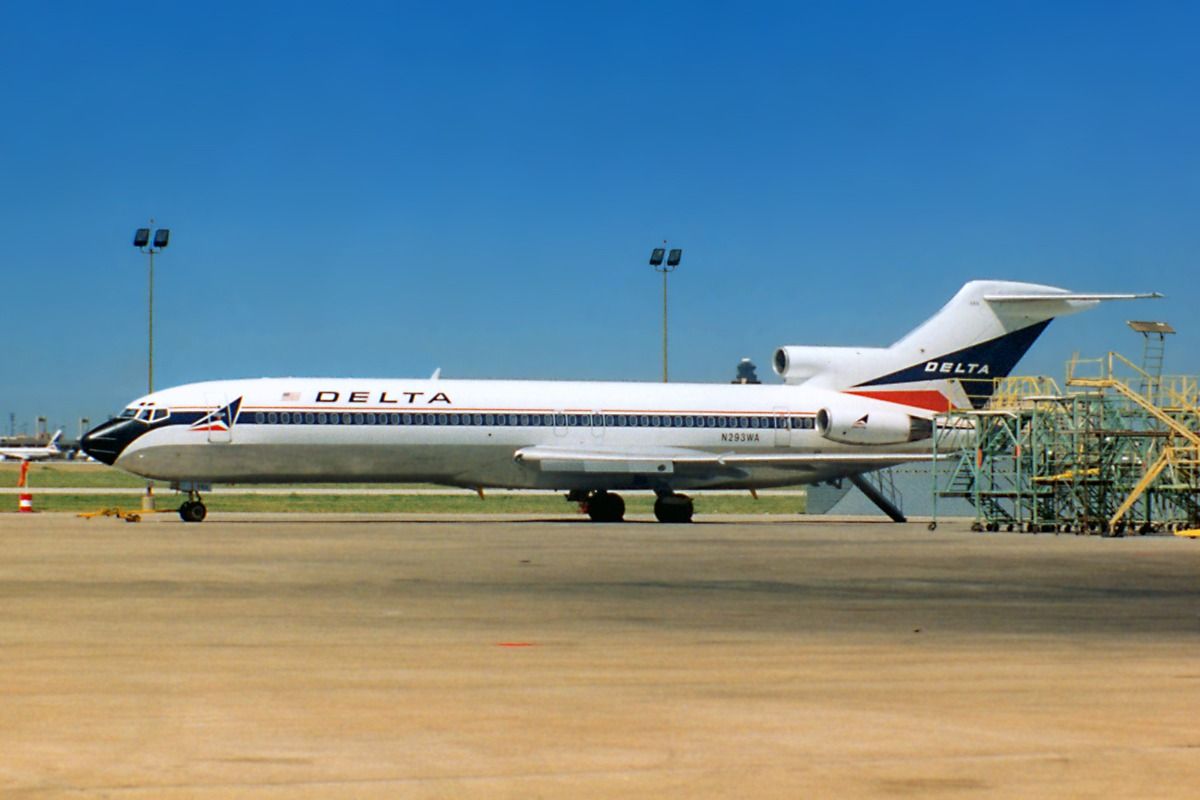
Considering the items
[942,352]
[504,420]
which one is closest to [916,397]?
[942,352]

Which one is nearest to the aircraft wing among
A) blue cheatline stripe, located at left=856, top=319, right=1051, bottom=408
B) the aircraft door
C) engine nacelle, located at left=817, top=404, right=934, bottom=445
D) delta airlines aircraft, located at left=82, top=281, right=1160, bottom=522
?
delta airlines aircraft, located at left=82, top=281, right=1160, bottom=522

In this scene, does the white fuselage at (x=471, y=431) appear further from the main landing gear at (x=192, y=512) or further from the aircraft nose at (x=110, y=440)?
the main landing gear at (x=192, y=512)

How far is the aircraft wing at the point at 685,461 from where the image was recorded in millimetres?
46156

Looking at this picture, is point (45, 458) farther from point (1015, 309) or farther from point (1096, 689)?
point (1096, 689)

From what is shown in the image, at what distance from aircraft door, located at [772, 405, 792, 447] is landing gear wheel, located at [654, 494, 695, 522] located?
3.76 metres

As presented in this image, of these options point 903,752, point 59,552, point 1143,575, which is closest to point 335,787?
point 903,752

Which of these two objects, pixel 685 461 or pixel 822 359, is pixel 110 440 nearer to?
pixel 685 461

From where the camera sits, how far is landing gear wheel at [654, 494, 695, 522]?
1879 inches

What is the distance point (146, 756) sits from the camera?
813 centimetres

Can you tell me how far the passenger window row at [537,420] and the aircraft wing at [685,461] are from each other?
0.81 m

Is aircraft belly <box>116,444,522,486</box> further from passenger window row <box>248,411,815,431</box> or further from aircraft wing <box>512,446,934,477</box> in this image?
aircraft wing <box>512,446,934,477</box>

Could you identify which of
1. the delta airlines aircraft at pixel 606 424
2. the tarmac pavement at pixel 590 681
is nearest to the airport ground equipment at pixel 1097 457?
the delta airlines aircraft at pixel 606 424

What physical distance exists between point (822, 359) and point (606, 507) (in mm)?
8833

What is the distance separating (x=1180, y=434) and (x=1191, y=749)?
3381 cm
